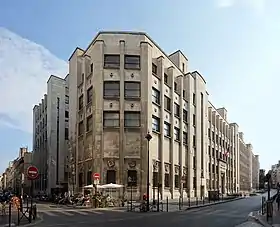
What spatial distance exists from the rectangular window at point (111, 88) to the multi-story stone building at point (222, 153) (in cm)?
3826

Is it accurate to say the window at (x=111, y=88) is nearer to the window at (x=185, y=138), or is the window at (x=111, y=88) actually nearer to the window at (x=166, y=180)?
A: the window at (x=166, y=180)

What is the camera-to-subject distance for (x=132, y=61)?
2242 inches

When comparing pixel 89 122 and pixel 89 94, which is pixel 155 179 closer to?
pixel 89 122

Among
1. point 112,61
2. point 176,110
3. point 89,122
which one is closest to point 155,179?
point 89,122

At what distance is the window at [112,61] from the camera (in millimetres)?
55969

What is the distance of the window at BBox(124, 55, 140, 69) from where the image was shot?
185 ft

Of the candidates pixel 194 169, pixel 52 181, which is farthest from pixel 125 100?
pixel 52 181

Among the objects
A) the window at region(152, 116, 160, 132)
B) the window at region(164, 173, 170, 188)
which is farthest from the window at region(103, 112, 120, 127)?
the window at region(164, 173, 170, 188)

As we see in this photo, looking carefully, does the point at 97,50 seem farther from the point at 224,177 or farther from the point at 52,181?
the point at 224,177

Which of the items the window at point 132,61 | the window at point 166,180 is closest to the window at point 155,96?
the window at point 132,61

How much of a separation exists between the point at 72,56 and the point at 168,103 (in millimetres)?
16664

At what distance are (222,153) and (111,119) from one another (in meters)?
54.5

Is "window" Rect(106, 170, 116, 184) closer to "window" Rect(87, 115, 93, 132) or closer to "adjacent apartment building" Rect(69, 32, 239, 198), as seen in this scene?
"adjacent apartment building" Rect(69, 32, 239, 198)

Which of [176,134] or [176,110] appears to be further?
[176,110]
